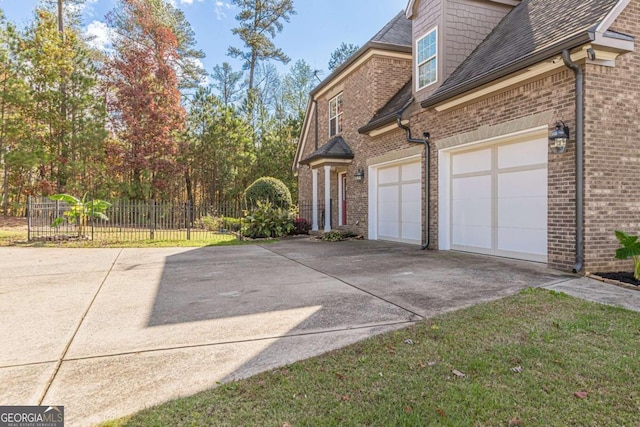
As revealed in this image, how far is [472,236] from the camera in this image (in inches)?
350

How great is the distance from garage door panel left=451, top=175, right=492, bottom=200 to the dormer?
2.52 m

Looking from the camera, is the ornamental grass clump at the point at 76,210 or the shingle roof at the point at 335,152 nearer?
the ornamental grass clump at the point at 76,210

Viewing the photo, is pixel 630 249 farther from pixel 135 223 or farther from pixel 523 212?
pixel 135 223

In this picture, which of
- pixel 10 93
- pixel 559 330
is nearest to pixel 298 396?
pixel 559 330

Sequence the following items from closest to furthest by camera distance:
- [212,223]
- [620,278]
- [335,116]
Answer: [620,278]
[335,116]
[212,223]

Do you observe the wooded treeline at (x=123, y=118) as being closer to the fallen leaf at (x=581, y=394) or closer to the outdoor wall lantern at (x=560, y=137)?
the outdoor wall lantern at (x=560, y=137)

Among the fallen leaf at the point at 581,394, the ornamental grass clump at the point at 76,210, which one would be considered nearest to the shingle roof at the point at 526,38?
the fallen leaf at the point at 581,394

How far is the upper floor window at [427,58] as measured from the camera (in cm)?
988

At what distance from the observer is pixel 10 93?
56.5ft

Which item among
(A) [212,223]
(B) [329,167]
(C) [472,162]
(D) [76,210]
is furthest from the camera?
(A) [212,223]

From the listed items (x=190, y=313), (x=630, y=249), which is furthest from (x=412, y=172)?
(x=190, y=313)

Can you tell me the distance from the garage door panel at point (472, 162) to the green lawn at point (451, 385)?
17.1 feet

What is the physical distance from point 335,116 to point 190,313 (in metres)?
12.5

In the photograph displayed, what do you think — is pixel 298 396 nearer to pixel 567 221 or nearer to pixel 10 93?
pixel 567 221
